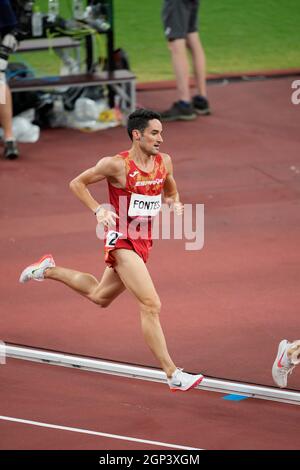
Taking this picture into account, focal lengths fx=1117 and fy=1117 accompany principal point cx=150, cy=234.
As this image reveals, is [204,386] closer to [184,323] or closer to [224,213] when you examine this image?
[184,323]

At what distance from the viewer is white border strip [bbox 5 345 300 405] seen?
23.5 feet

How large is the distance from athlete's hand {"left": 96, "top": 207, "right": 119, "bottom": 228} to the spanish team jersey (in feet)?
0.73

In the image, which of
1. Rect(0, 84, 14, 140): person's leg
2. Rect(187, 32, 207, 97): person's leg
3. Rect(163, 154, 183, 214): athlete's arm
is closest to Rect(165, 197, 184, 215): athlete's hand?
Rect(163, 154, 183, 214): athlete's arm

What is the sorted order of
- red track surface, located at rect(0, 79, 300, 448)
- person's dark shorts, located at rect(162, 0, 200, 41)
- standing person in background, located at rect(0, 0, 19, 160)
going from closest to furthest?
red track surface, located at rect(0, 79, 300, 448), standing person in background, located at rect(0, 0, 19, 160), person's dark shorts, located at rect(162, 0, 200, 41)

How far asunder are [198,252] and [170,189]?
2.46 meters

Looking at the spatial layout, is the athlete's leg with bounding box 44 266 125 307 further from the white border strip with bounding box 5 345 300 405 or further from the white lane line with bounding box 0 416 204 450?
the white lane line with bounding box 0 416 204 450

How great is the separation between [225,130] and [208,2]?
7.15 metres

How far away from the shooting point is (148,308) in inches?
277

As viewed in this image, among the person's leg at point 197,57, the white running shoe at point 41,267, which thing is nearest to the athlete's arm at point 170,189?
the white running shoe at point 41,267

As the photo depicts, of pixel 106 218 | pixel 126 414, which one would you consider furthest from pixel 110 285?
pixel 126 414

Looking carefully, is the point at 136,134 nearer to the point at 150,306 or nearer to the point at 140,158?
the point at 140,158

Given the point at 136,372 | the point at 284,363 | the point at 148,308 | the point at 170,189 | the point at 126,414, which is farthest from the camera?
the point at 170,189

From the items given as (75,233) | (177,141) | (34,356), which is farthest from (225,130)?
(34,356)

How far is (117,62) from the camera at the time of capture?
14461mm
